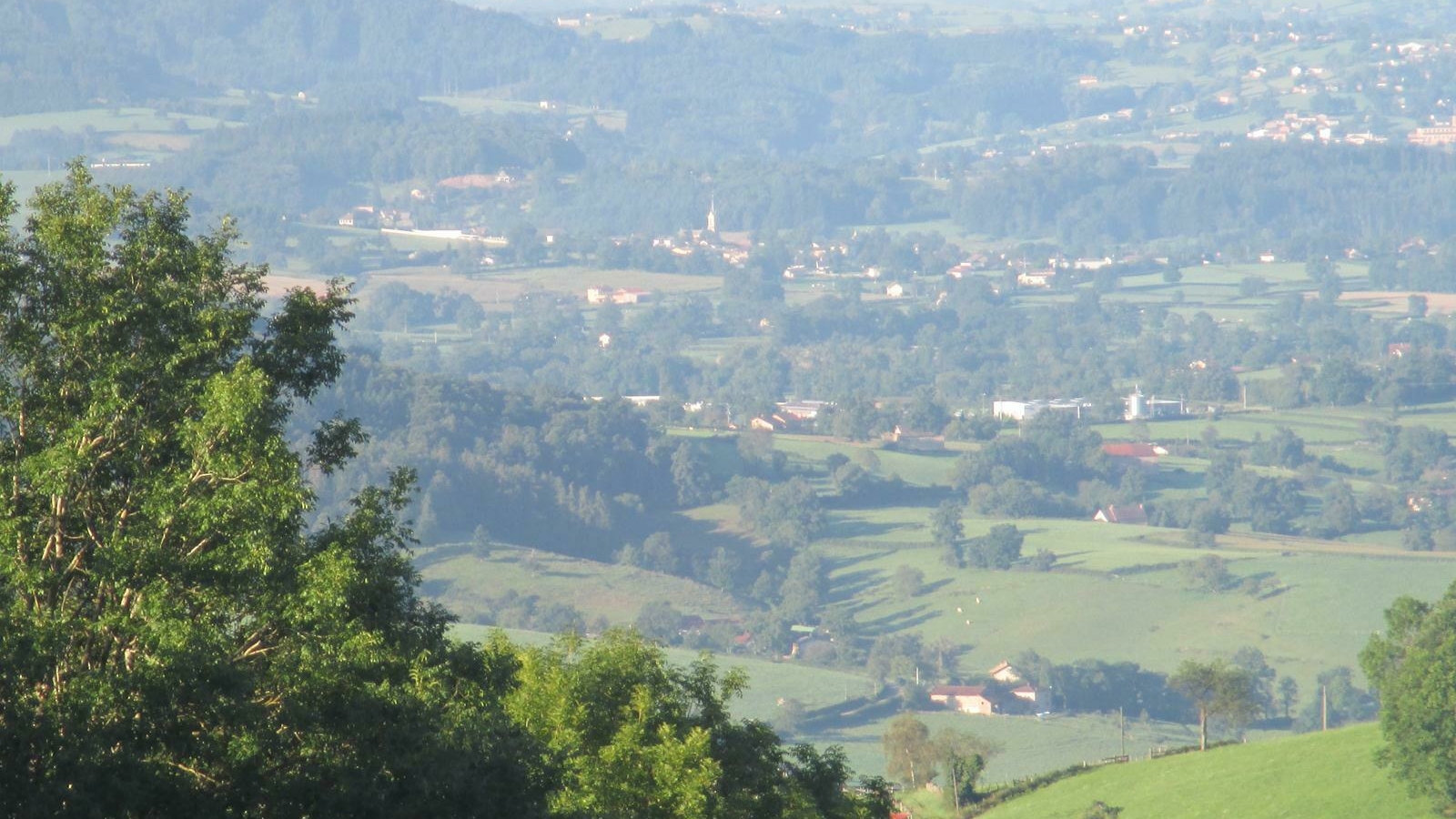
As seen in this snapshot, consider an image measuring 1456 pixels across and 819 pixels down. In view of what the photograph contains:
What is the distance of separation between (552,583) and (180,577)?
222ft

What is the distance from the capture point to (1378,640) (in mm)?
34906

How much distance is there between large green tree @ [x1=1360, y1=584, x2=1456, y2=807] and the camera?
3041cm

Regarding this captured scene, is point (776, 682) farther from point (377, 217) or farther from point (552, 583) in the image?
point (377, 217)

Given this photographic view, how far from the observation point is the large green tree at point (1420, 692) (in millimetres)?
30406

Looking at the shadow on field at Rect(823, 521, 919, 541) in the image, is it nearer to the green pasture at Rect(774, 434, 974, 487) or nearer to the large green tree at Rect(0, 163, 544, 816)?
the green pasture at Rect(774, 434, 974, 487)

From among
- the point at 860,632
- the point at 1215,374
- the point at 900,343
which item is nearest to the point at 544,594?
the point at 860,632

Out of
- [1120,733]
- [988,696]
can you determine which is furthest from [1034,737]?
[988,696]

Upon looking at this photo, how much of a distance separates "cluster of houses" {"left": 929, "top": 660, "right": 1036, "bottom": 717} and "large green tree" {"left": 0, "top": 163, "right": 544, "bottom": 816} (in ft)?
162

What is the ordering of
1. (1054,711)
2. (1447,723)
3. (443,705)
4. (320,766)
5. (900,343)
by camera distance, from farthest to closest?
(900,343)
(1054,711)
(1447,723)
(443,705)
(320,766)

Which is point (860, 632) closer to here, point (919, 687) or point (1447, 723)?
point (919, 687)

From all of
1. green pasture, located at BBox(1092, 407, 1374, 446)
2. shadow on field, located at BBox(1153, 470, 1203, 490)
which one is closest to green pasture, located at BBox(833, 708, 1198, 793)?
shadow on field, located at BBox(1153, 470, 1203, 490)

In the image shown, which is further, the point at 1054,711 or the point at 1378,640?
the point at 1054,711

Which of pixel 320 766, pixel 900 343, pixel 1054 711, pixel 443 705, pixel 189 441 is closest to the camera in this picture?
pixel 320 766

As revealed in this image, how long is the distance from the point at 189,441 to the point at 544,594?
65.3 meters
